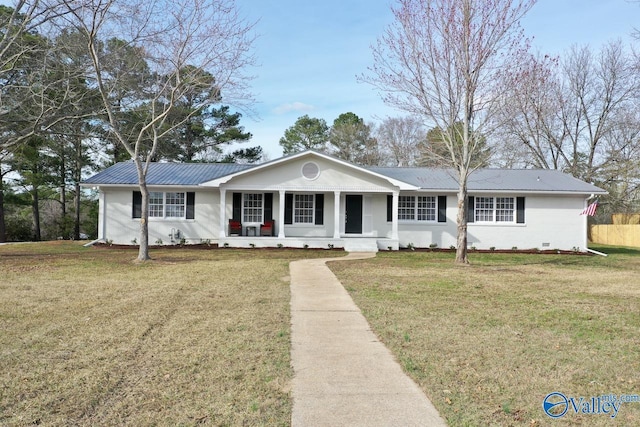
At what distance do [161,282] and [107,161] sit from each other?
25.8 meters

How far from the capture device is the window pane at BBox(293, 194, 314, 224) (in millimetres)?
21812

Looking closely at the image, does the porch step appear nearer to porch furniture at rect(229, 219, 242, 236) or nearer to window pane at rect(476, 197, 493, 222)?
porch furniture at rect(229, 219, 242, 236)

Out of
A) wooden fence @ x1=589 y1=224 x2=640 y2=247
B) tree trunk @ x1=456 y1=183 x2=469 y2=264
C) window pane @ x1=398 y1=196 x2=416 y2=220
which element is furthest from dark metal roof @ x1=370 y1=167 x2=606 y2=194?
wooden fence @ x1=589 y1=224 x2=640 y2=247

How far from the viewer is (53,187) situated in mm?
31344

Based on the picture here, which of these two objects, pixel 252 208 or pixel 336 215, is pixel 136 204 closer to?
pixel 252 208

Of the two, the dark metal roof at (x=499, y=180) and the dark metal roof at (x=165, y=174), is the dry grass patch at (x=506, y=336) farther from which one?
the dark metal roof at (x=165, y=174)

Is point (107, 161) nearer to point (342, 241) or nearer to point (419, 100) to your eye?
point (342, 241)

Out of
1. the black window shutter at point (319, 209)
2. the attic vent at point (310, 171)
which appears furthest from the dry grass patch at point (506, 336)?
the black window shutter at point (319, 209)

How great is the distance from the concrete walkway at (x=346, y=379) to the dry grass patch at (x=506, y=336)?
0.62 feet

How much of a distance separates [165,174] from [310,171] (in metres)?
6.99

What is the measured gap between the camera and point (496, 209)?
21.7 meters

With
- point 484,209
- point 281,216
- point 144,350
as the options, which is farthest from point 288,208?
point 144,350

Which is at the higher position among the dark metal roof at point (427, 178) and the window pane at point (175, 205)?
the dark metal roof at point (427, 178)

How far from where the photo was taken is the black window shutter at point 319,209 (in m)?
21.7
